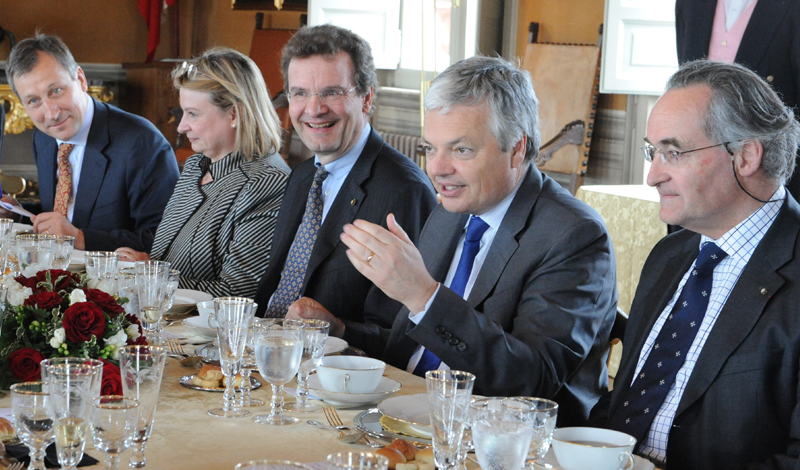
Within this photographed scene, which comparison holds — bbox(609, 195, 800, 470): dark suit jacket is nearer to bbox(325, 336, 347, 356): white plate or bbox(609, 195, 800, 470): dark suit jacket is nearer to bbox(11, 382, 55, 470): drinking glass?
bbox(325, 336, 347, 356): white plate

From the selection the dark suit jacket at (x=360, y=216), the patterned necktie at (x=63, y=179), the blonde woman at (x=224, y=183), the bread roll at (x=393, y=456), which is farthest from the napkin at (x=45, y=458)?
the patterned necktie at (x=63, y=179)

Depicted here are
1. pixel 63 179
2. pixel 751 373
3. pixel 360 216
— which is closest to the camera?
pixel 751 373

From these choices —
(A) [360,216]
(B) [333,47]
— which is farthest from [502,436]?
(B) [333,47]

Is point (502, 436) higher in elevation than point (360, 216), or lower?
lower

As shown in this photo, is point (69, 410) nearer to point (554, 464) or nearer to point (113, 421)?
point (113, 421)

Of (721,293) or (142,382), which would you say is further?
(721,293)

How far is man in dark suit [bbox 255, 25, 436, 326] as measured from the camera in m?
2.52

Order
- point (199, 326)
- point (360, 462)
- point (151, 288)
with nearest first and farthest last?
1. point (360, 462)
2. point (151, 288)
3. point (199, 326)

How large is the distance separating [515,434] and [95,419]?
0.49 metres

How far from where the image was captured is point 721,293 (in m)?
1.57

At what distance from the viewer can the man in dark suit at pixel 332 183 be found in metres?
2.52

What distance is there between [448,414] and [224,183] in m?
2.04

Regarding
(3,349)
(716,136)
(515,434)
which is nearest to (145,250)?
(3,349)

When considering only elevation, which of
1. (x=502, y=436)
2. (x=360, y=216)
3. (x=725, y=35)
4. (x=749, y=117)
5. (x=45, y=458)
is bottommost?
(x=45, y=458)
